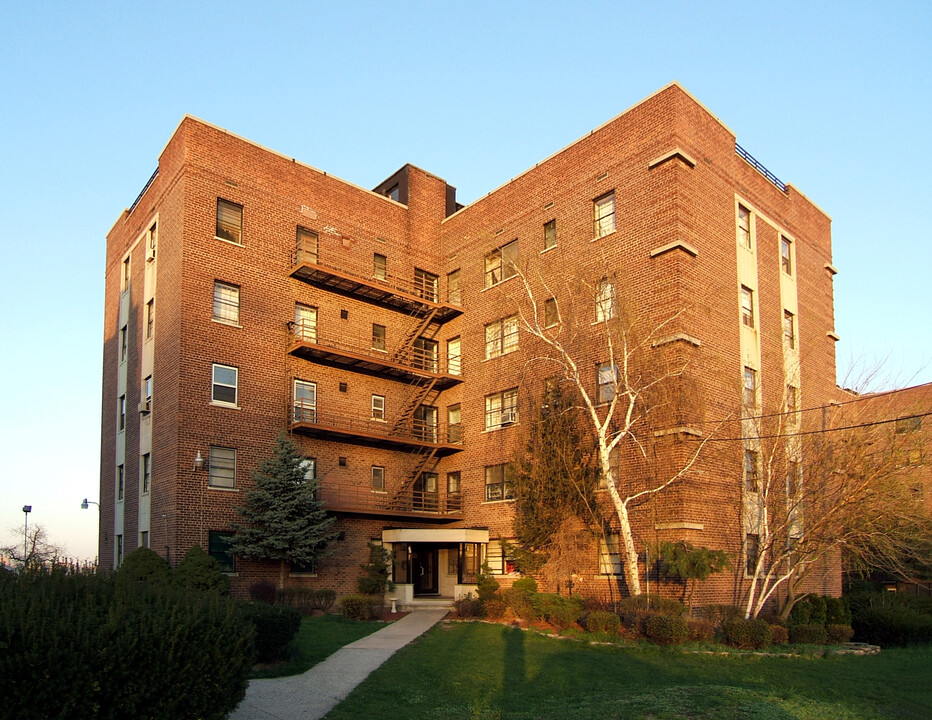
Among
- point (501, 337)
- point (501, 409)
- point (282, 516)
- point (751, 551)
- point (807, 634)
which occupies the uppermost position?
point (501, 337)

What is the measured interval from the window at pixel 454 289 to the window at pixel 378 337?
3295 millimetres

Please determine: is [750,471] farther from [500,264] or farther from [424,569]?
[424,569]

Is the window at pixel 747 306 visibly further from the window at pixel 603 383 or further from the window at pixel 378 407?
the window at pixel 378 407

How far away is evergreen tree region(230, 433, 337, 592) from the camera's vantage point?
87.3 ft

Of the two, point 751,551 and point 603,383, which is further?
point 603,383

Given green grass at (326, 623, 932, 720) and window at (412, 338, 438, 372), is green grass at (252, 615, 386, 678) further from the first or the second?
window at (412, 338, 438, 372)

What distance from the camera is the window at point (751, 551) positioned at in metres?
26.0

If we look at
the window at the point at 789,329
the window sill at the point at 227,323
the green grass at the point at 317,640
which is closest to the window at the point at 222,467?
the window sill at the point at 227,323

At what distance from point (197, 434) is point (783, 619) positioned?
62.0 ft

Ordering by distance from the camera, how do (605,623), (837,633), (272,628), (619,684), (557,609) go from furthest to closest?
1. (837,633)
2. (557,609)
3. (605,623)
4. (272,628)
5. (619,684)

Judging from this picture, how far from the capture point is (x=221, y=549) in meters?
26.8

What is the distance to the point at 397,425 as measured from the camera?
3231 centimetres

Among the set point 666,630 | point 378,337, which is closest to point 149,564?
point 378,337

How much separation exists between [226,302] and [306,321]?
3.33 m
